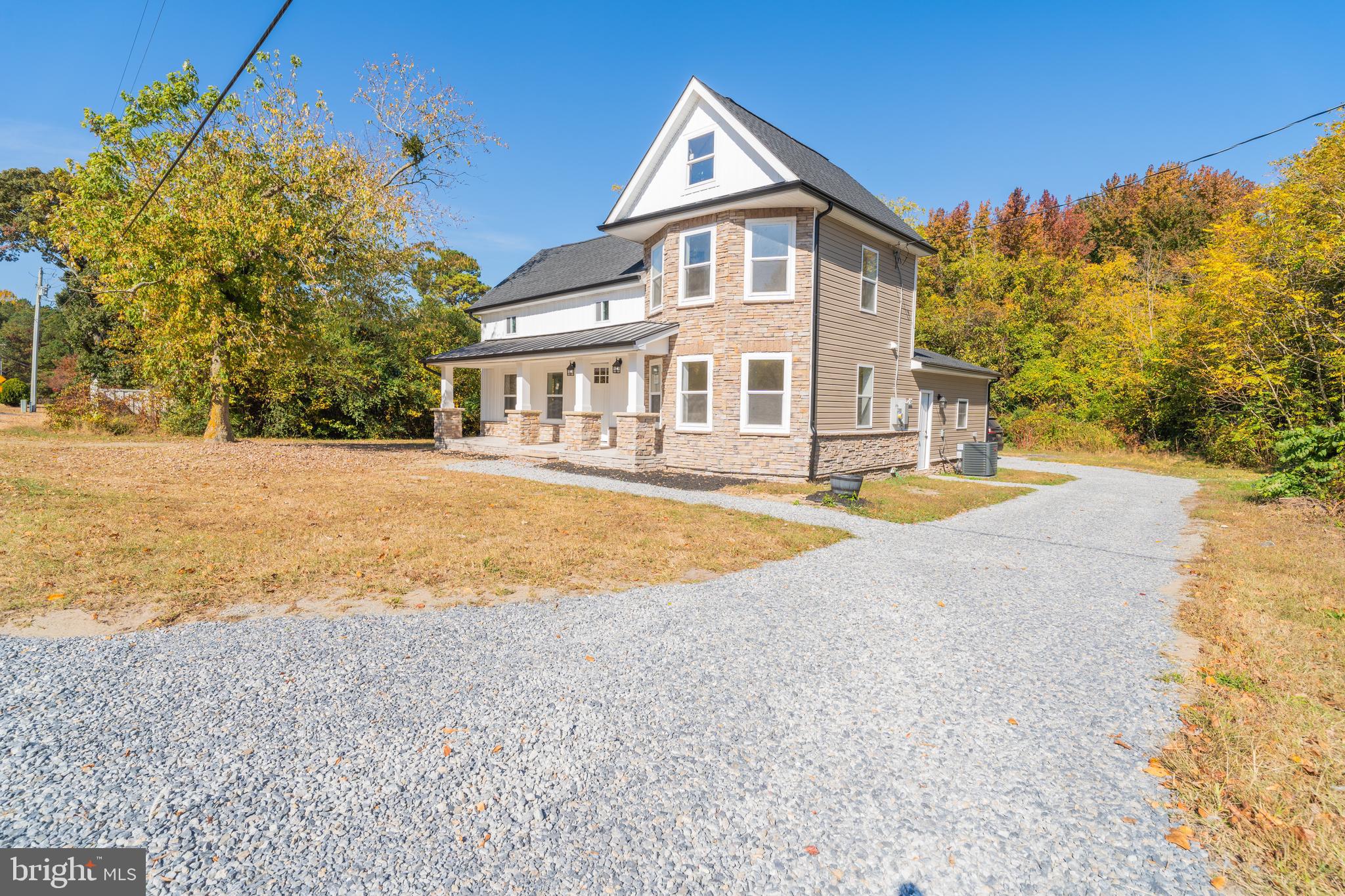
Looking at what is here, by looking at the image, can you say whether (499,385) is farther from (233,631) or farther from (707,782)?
(707,782)

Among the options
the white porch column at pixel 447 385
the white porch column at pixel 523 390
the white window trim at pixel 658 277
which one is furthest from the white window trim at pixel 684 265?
the white porch column at pixel 447 385

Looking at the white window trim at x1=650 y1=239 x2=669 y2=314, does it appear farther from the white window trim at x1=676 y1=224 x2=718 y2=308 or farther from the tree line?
the tree line

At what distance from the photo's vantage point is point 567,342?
1734 centimetres

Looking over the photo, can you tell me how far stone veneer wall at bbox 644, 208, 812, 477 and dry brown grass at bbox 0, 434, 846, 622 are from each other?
154 inches

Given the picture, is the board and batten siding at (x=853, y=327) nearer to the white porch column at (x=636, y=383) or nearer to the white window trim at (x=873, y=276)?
the white window trim at (x=873, y=276)

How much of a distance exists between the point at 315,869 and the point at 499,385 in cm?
2070

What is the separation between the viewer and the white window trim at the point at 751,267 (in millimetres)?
13695

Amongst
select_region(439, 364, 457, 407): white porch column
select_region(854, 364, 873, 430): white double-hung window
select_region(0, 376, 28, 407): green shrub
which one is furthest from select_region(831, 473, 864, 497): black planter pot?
select_region(0, 376, 28, 407): green shrub

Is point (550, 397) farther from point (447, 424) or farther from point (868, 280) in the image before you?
point (868, 280)

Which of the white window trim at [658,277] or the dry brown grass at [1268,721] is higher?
the white window trim at [658,277]

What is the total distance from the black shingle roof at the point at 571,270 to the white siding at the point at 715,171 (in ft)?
8.40

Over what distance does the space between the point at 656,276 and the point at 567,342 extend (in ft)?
10.7

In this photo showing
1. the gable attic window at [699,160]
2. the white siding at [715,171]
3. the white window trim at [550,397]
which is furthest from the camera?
the white window trim at [550,397]

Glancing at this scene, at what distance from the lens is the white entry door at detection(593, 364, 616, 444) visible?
18938 mm
